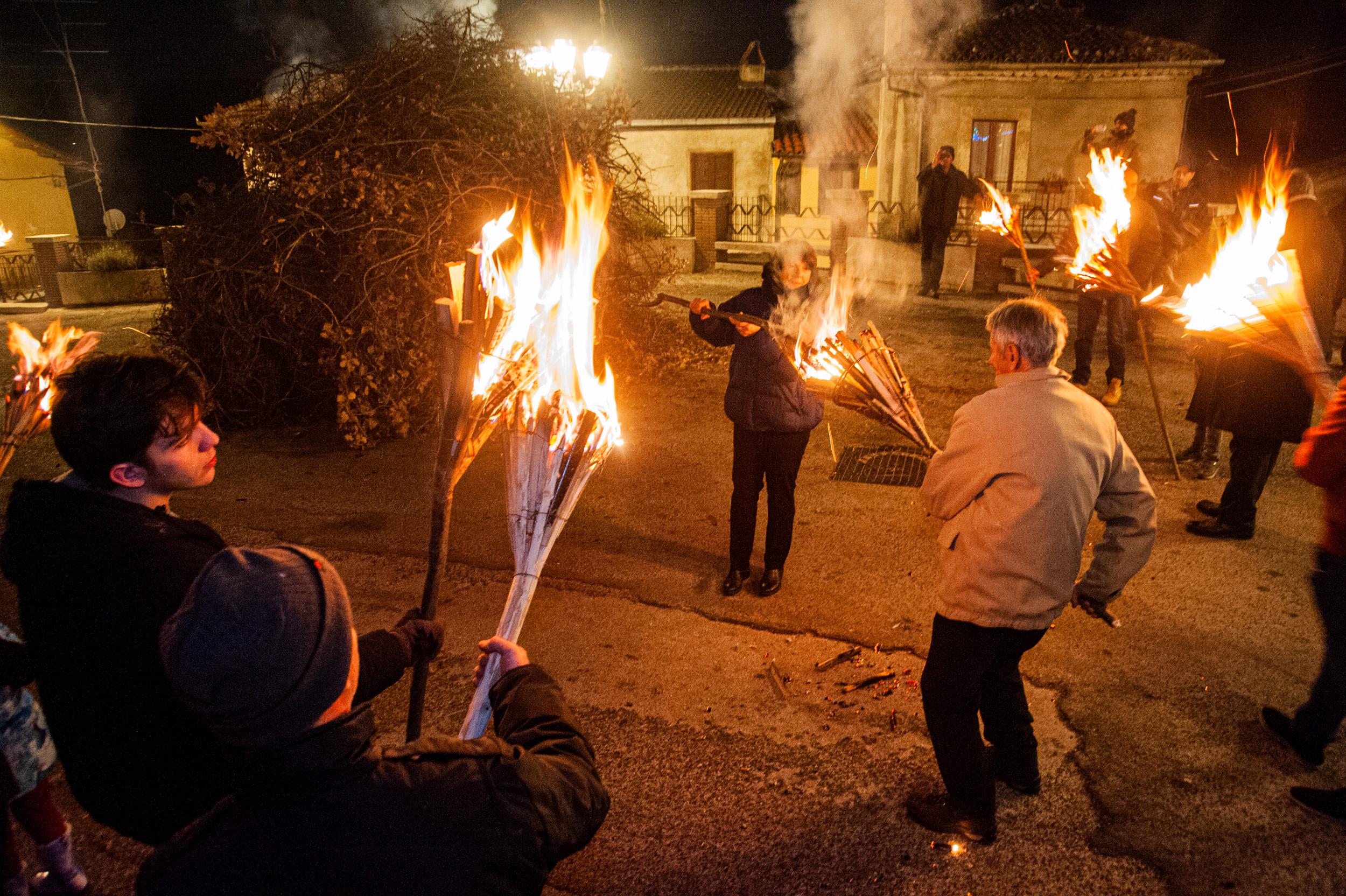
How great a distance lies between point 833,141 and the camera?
27.9 meters

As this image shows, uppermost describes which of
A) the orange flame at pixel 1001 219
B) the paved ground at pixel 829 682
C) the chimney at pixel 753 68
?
the chimney at pixel 753 68

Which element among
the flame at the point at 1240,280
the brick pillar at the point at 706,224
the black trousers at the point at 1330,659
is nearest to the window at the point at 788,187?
the brick pillar at the point at 706,224

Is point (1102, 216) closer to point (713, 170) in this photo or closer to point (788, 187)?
point (713, 170)

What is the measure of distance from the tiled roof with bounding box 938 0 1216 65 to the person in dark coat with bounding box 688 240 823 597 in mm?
19169

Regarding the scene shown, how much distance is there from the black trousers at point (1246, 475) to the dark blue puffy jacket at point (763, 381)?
10.0ft

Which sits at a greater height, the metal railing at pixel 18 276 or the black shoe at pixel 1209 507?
the metal railing at pixel 18 276

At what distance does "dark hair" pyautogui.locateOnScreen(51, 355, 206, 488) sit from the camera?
1.96 m

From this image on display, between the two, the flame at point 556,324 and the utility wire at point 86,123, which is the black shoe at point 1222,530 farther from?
the utility wire at point 86,123

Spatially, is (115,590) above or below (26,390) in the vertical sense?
below

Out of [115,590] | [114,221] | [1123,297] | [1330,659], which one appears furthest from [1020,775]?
[114,221]

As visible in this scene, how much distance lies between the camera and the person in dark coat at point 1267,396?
16.9 feet

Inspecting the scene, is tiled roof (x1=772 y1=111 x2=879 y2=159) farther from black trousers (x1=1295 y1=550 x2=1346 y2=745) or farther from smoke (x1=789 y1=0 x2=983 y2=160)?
black trousers (x1=1295 y1=550 x2=1346 y2=745)

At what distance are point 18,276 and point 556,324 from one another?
23.5m

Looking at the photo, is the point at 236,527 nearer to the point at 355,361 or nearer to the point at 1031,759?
the point at 355,361
